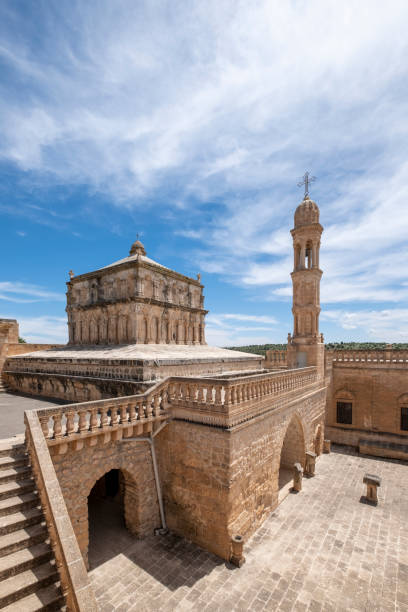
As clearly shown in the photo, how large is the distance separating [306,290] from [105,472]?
641 inches

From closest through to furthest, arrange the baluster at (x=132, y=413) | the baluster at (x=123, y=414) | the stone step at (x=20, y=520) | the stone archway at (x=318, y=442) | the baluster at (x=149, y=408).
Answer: the stone step at (x=20, y=520), the baluster at (x=123, y=414), the baluster at (x=132, y=413), the baluster at (x=149, y=408), the stone archway at (x=318, y=442)

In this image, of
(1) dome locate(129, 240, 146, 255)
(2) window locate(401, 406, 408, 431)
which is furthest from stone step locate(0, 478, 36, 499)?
(2) window locate(401, 406, 408, 431)

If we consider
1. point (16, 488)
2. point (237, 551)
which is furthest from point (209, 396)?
point (16, 488)

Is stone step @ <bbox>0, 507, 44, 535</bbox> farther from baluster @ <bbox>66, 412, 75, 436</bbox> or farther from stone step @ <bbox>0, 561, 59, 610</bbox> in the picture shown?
baluster @ <bbox>66, 412, 75, 436</bbox>

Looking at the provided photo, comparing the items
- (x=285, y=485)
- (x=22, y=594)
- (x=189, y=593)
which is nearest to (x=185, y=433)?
(x=189, y=593)

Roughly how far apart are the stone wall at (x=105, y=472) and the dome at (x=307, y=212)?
17028 mm

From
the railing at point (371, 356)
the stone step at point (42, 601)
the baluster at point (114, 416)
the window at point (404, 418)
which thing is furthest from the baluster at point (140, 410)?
the window at point (404, 418)

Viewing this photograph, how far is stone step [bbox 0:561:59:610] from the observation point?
14.6 ft

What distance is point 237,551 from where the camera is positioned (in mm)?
8367

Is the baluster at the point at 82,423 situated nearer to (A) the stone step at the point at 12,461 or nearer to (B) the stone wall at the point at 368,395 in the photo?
(A) the stone step at the point at 12,461

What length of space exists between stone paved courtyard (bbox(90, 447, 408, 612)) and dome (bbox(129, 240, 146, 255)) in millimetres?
14234

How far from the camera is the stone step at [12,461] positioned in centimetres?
626

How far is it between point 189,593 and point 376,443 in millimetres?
16882

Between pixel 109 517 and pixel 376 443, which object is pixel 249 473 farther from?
pixel 376 443
